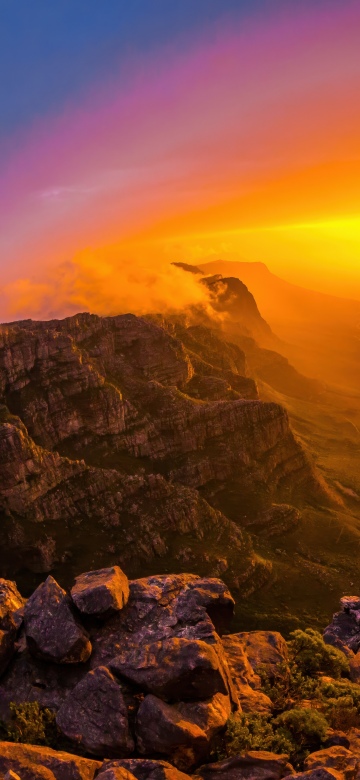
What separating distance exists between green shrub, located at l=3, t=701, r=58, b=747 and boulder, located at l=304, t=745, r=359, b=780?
15334 mm

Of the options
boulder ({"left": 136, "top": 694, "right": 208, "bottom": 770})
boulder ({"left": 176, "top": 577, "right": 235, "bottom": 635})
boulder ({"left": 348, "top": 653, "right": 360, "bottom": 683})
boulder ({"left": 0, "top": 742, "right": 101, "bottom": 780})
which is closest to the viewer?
boulder ({"left": 0, "top": 742, "right": 101, "bottom": 780})

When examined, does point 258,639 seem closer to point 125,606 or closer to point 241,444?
point 125,606

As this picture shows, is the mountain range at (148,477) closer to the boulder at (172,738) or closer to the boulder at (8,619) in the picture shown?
the boulder at (8,619)

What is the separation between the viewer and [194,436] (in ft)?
433

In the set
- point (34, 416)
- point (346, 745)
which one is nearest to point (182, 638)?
point (346, 745)

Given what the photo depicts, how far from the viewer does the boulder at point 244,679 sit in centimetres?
3562

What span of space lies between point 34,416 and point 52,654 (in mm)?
81293

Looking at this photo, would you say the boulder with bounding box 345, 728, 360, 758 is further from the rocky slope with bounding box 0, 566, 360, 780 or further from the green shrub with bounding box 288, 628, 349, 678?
the green shrub with bounding box 288, 628, 349, 678

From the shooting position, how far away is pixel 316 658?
143 feet

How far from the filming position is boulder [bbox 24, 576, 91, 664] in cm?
3528

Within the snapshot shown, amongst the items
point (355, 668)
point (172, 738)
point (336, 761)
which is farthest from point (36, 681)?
point (355, 668)

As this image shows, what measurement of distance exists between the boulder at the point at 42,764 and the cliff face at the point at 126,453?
6892 centimetres

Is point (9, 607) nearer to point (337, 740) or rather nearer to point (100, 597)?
point (100, 597)

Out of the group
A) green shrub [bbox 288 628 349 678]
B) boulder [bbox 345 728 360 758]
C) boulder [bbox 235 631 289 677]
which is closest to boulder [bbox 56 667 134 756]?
boulder [bbox 345 728 360 758]
